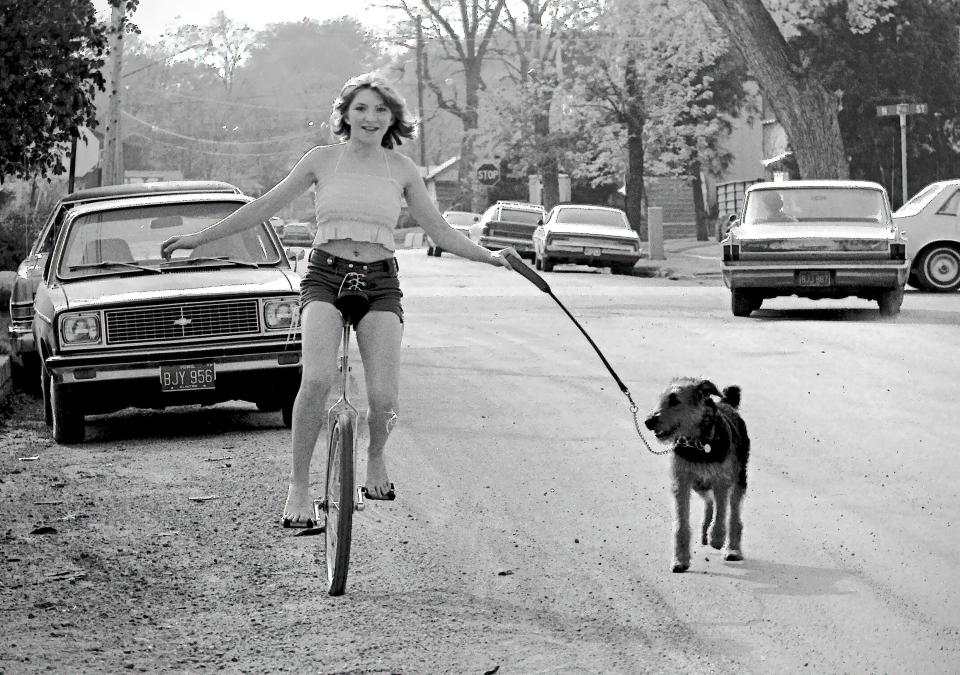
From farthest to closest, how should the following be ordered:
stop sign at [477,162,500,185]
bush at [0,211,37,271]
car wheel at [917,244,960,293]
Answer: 1. stop sign at [477,162,500,185]
2. bush at [0,211,37,271]
3. car wheel at [917,244,960,293]

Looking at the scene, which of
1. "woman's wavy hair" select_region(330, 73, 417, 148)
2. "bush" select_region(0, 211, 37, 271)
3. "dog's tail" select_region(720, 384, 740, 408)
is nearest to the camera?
"woman's wavy hair" select_region(330, 73, 417, 148)

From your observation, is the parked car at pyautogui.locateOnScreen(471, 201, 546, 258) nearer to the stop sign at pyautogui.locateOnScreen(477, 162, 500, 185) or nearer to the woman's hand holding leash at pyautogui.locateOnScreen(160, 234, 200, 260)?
the stop sign at pyautogui.locateOnScreen(477, 162, 500, 185)

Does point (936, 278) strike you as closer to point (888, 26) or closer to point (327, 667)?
point (327, 667)

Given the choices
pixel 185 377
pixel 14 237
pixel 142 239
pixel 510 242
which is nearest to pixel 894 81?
pixel 510 242

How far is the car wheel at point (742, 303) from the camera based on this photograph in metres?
21.3

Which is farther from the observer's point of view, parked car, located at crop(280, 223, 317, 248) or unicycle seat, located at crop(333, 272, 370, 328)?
parked car, located at crop(280, 223, 317, 248)

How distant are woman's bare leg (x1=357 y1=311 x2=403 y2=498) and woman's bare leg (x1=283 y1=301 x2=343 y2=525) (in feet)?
0.41

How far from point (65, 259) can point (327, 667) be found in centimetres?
765

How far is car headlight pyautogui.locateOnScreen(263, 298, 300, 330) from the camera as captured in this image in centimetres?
1174

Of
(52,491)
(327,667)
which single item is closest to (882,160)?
(52,491)

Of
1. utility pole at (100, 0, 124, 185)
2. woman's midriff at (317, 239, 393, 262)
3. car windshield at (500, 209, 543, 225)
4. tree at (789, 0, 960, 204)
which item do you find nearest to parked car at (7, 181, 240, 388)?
woman's midriff at (317, 239, 393, 262)

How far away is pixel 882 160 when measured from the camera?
185 ft

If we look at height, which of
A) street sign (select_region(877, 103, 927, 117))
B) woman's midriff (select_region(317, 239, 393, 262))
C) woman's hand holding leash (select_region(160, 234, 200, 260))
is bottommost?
woman's midriff (select_region(317, 239, 393, 262))

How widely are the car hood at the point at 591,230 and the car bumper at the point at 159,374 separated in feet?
83.6
